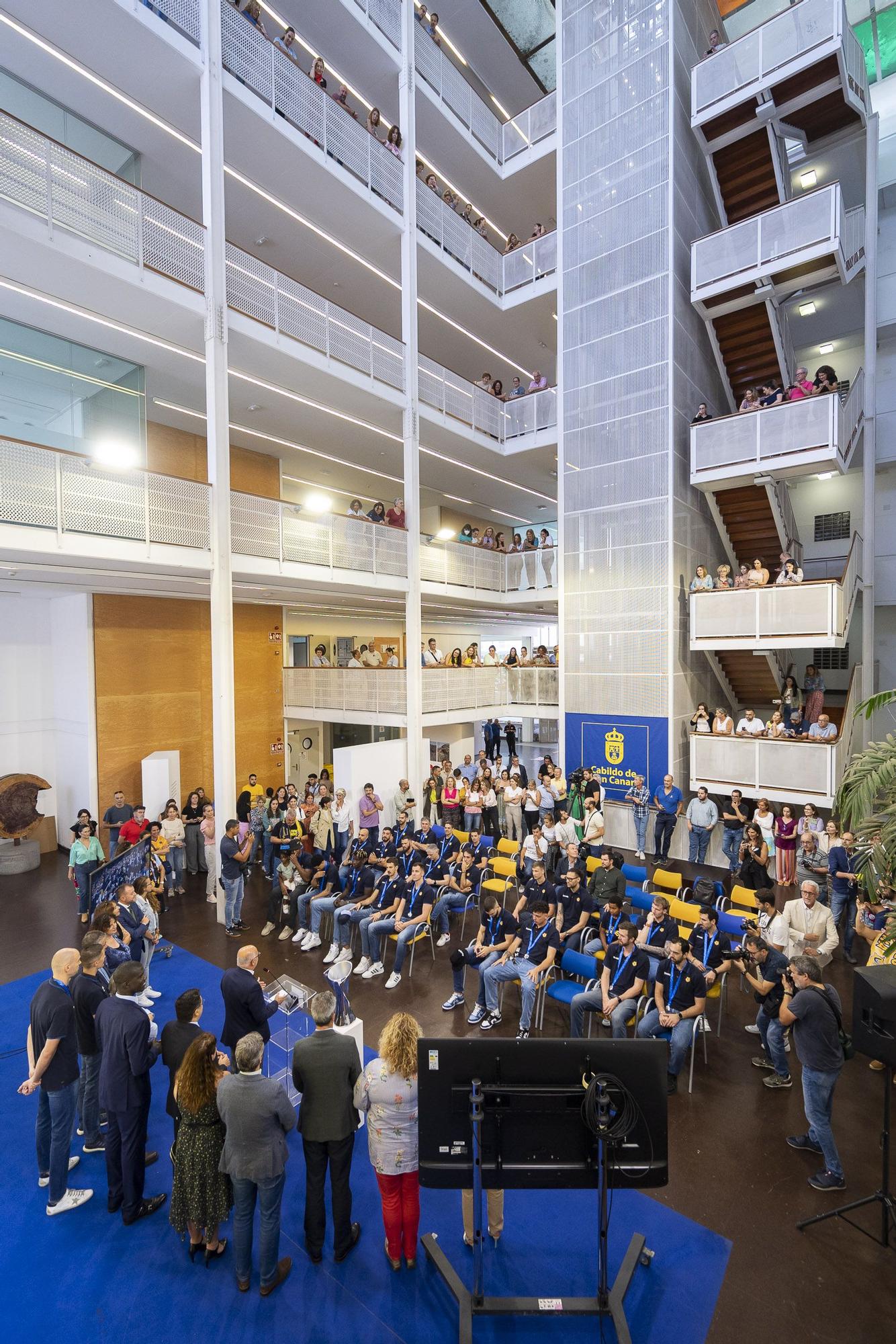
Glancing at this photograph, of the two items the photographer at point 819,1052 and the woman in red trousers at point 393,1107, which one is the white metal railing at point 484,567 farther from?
the woman in red trousers at point 393,1107

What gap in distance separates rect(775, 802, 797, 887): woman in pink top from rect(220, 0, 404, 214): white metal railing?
14.0 meters

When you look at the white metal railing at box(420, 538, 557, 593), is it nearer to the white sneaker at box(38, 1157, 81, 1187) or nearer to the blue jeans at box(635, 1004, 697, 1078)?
the blue jeans at box(635, 1004, 697, 1078)

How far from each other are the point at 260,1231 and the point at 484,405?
625 inches

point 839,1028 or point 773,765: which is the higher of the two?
point 773,765

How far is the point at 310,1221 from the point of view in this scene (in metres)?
3.87

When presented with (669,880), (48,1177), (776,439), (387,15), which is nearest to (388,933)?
(669,880)

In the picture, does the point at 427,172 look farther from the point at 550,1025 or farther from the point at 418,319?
the point at 550,1025

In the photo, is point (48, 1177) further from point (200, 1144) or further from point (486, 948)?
point (486, 948)

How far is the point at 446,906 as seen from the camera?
8.42 metres

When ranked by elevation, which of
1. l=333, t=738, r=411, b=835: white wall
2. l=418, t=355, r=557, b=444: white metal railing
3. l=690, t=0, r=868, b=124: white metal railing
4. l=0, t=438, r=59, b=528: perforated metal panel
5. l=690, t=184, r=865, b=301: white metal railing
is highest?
l=690, t=0, r=868, b=124: white metal railing

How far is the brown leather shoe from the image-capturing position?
372 centimetres

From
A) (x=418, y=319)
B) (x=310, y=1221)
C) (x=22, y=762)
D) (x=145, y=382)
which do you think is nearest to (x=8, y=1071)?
(x=310, y=1221)

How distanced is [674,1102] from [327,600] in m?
12.6

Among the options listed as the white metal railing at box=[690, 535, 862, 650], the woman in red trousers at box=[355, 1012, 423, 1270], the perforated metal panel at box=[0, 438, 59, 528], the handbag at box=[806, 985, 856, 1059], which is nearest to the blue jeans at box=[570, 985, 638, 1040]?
the handbag at box=[806, 985, 856, 1059]
